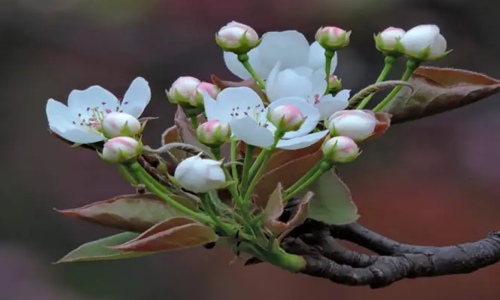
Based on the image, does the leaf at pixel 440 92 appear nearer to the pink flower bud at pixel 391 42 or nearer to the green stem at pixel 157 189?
the pink flower bud at pixel 391 42

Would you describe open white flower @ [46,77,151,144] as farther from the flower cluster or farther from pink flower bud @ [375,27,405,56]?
pink flower bud @ [375,27,405,56]

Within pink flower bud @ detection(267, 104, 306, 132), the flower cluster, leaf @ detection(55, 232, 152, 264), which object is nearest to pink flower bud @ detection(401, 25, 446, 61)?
the flower cluster

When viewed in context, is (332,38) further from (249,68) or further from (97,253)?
(97,253)

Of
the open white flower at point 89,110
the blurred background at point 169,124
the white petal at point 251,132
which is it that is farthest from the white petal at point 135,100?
the blurred background at point 169,124

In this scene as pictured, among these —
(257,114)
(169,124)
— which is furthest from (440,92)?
(169,124)

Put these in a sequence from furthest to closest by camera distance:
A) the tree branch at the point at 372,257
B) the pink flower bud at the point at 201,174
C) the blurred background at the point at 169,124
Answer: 1. the blurred background at the point at 169,124
2. the tree branch at the point at 372,257
3. the pink flower bud at the point at 201,174
